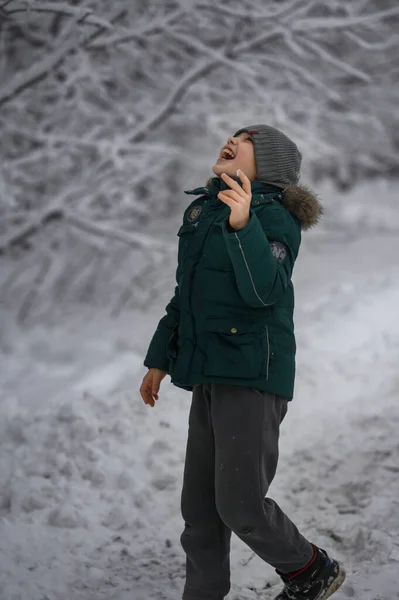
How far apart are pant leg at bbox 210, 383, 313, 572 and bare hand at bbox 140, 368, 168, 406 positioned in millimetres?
317

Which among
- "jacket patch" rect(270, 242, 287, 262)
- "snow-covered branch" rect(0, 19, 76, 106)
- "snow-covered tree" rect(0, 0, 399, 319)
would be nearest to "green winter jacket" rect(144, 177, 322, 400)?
"jacket patch" rect(270, 242, 287, 262)

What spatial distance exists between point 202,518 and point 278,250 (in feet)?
3.13

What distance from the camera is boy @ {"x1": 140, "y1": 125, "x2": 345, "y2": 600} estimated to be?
2.14 meters

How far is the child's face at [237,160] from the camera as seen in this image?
2.31 meters

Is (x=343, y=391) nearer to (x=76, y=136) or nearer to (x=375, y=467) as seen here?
(x=375, y=467)

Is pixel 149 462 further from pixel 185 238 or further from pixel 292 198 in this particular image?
pixel 292 198

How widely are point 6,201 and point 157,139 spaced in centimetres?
249

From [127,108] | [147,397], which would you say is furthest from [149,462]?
[127,108]

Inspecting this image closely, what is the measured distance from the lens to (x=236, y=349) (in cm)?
218

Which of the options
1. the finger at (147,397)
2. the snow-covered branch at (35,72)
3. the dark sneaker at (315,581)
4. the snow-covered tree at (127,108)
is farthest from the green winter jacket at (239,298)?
the snow-covered branch at (35,72)

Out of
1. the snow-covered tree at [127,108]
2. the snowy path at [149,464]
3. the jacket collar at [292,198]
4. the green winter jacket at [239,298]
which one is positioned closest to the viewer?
the green winter jacket at [239,298]

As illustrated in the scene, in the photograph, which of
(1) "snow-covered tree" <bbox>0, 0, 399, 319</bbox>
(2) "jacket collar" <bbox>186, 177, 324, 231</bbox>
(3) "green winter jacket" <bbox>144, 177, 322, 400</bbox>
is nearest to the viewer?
(3) "green winter jacket" <bbox>144, 177, 322, 400</bbox>

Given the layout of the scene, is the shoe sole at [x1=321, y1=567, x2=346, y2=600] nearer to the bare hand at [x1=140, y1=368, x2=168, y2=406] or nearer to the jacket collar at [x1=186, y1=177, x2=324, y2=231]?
the bare hand at [x1=140, y1=368, x2=168, y2=406]

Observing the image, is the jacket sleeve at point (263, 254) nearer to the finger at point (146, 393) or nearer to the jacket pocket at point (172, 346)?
the jacket pocket at point (172, 346)
